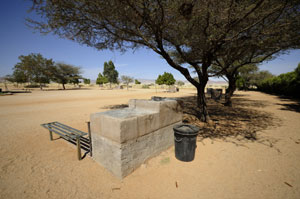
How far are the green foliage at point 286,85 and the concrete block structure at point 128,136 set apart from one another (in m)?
20.9

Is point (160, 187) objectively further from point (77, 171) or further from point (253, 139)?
point (253, 139)

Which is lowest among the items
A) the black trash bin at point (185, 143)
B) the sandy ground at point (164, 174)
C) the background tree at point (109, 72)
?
the sandy ground at point (164, 174)

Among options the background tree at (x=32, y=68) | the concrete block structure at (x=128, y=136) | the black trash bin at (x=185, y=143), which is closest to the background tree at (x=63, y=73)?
the background tree at (x=32, y=68)

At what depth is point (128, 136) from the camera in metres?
2.61

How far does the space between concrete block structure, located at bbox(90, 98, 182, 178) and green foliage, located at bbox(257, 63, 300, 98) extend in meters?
20.9

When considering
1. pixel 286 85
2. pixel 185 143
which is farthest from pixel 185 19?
pixel 286 85

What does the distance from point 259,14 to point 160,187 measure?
5.82m

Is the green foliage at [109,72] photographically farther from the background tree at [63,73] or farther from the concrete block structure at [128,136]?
the concrete block structure at [128,136]

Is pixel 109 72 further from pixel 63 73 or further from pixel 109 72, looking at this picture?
pixel 63 73

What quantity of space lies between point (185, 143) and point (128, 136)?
5.01ft

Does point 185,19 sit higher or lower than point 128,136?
higher

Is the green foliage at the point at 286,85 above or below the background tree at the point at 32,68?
below

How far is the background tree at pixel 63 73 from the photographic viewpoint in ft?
117

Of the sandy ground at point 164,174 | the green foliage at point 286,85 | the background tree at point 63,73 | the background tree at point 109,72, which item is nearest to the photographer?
the sandy ground at point 164,174
